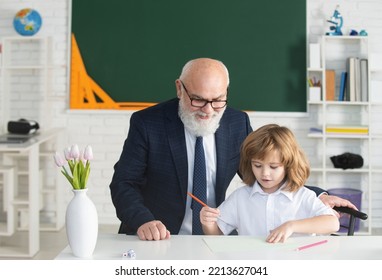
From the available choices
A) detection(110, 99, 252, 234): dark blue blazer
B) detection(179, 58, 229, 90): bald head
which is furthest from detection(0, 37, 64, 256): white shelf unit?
detection(179, 58, 229, 90): bald head

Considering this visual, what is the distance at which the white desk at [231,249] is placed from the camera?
1.96 m

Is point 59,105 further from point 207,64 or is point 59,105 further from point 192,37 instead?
point 207,64

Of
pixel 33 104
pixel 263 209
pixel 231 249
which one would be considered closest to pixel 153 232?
pixel 231 249

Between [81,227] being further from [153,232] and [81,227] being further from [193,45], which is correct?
[193,45]

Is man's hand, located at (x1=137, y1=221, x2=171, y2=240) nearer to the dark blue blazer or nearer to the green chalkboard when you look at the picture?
the dark blue blazer

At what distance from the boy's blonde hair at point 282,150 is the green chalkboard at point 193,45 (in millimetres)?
2875

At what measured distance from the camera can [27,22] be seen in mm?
5145

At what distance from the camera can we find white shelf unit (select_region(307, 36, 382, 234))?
5.23 metres

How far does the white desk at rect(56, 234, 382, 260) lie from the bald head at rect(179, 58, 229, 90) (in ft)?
2.06

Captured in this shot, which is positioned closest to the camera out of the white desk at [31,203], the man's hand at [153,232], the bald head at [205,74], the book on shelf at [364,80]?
the man's hand at [153,232]

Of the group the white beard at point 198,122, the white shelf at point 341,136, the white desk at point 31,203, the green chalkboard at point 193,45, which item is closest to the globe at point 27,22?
the green chalkboard at point 193,45

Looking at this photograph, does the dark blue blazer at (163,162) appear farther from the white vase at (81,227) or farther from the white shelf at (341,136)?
the white shelf at (341,136)
